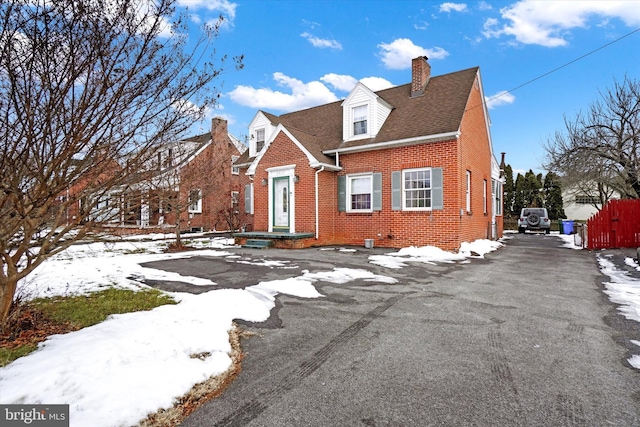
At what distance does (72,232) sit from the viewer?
3873 millimetres

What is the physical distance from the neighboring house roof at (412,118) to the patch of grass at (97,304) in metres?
9.40

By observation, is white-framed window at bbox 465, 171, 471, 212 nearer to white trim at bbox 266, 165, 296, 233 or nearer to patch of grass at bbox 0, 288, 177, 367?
white trim at bbox 266, 165, 296, 233

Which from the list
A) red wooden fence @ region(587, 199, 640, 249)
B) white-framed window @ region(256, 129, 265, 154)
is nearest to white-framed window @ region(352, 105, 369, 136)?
white-framed window @ region(256, 129, 265, 154)

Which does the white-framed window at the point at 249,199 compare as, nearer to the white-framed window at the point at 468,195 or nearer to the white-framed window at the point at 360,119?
the white-framed window at the point at 360,119

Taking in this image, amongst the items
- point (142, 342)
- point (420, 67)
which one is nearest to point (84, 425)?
point (142, 342)

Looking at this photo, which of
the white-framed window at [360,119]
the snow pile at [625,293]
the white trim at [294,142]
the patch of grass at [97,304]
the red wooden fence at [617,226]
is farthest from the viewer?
the white-framed window at [360,119]

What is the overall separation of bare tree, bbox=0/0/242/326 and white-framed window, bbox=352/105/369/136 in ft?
36.3

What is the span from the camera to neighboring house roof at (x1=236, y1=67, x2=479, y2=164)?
41.2 ft

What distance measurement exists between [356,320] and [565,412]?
2.48 meters

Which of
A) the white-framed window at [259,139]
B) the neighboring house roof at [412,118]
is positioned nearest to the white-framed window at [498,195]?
the neighboring house roof at [412,118]

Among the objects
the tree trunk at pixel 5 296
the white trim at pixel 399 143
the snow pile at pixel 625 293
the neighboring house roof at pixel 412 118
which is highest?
the neighboring house roof at pixel 412 118

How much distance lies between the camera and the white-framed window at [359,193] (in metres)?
13.9

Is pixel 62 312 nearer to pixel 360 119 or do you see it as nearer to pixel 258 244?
pixel 258 244

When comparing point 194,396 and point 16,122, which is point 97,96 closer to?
point 16,122
